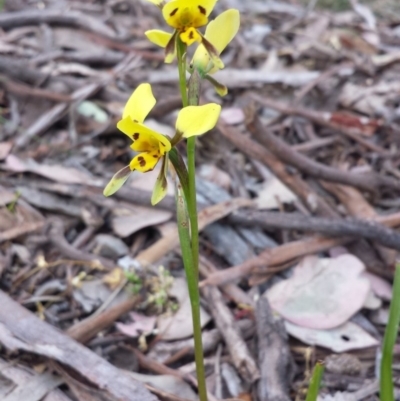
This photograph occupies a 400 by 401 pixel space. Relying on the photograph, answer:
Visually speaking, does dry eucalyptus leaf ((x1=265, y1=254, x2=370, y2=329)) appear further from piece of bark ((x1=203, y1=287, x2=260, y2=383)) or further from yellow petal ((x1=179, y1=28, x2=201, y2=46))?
yellow petal ((x1=179, y1=28, x2=201, y2=46))

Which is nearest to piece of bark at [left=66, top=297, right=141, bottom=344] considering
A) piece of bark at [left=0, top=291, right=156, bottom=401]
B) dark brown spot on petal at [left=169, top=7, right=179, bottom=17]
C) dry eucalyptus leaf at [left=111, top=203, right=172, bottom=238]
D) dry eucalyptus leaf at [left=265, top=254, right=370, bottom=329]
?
piece of bark at [left=0, top=291, right=156, bottom=401]

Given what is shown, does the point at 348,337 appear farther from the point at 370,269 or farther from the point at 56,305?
the point at 56,305

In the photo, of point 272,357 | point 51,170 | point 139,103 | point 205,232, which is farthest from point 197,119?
point 51,170

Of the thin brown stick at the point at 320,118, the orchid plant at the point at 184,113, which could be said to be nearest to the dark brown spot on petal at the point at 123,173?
the orchid plant at the point at 184,113

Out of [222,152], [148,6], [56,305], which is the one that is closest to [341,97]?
[222,152]

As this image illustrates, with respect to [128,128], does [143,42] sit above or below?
below

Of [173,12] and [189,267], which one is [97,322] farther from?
[173,12]
